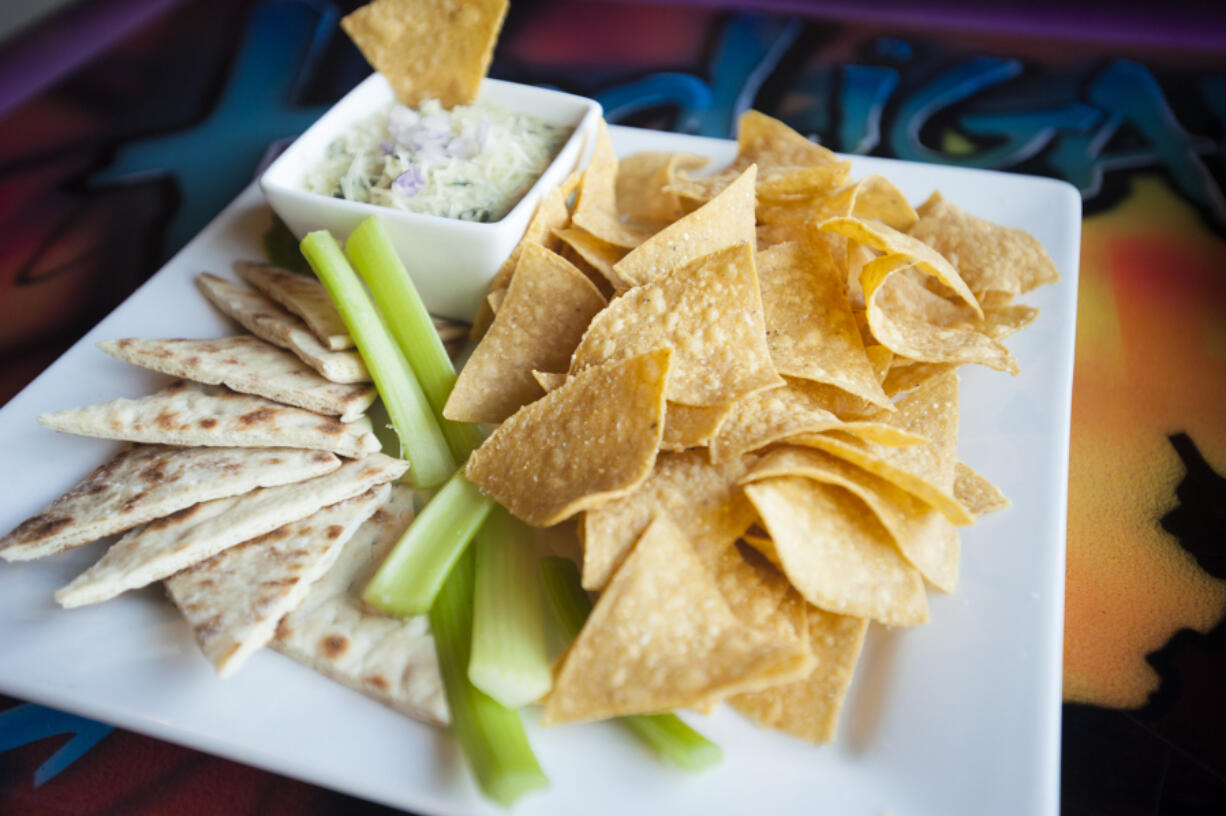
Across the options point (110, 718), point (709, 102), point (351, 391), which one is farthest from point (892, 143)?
point (110, 718)

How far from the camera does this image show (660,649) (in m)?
1.37

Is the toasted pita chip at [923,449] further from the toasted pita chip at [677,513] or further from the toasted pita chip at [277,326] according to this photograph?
the toasted pita chip at [277,326]

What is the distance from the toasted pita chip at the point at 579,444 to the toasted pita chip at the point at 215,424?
251 millimetres

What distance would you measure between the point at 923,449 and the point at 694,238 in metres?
0.63

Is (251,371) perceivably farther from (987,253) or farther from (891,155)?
(891,155)

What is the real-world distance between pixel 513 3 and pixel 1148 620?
3218 millimetres

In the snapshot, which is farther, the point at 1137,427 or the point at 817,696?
the point at 1137,427

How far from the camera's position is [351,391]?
178cm

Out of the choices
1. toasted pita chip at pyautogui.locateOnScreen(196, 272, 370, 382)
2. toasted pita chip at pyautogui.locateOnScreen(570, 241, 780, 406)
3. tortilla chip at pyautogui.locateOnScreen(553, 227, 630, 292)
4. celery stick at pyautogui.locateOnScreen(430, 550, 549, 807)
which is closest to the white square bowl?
tortilla chip at pyautogui.locateOnScreen(553, 227, 630, 292)

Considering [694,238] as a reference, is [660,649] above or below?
below

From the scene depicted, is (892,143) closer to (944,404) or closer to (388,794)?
(944,404)

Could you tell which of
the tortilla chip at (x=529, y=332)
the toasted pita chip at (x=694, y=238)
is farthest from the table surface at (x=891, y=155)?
the toasted pita chip at (x=694, y=238)

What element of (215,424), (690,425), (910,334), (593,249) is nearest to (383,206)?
(593,249)

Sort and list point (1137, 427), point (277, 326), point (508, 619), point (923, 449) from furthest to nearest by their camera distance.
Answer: point (1137, 427)
point (277, 326)
point (923, 449)
point (508, 619)
